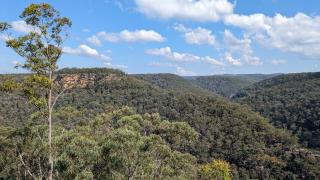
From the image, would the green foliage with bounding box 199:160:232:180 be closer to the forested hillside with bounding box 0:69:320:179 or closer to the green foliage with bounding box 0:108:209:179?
the green foliage with bounding box 0:108:209:179

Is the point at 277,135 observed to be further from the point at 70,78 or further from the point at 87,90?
the point at 70,78

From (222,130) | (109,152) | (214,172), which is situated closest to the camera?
(109,152)

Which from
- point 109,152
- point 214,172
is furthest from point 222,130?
point 109,152

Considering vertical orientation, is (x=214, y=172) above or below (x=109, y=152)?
below

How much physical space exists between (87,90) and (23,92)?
168 metres

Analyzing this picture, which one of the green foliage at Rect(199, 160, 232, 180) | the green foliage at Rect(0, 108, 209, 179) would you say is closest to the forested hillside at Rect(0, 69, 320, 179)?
the green foliage at Rect(199, 160, 232, 180)

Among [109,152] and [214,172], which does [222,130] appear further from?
[109,152]

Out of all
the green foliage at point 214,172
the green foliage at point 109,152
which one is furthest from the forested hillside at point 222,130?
the green foliage at point 109,152

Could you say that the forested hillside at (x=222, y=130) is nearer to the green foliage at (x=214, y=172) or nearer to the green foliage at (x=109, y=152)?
the green foliage at (x=214, y=172)

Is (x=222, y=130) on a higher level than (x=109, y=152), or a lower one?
lower

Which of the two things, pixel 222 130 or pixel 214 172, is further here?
pixel 222 130

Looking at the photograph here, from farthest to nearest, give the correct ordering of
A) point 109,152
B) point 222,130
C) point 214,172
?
1. point 222,130
2. point 214,172
3. point 109,152

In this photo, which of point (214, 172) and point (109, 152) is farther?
point (214, 172)

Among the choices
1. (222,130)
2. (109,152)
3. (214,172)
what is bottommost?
(222,130)
